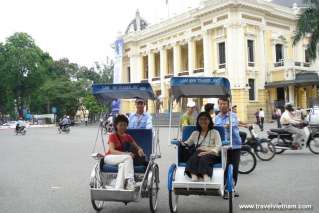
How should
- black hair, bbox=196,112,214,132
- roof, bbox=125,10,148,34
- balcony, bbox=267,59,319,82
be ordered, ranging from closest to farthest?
black hair, bbox=196,112,214,132
balcony, bbox=267,59,319,82
roof, bbox=125,10,148,34

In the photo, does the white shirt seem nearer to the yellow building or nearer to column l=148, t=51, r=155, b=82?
the yellow building

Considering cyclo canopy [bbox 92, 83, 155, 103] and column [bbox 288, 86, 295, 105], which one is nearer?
cyclo canopy [bbox 92, 83, 155, 103]

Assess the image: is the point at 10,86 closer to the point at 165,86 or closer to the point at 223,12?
the point at 165,86

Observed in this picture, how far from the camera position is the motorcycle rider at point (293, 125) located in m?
13.1

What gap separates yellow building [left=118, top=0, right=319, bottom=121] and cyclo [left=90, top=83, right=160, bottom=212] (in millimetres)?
31704

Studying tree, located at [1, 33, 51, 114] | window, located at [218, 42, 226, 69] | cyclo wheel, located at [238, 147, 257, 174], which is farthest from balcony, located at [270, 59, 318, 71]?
tree, located at [1, 33, 51, 114]

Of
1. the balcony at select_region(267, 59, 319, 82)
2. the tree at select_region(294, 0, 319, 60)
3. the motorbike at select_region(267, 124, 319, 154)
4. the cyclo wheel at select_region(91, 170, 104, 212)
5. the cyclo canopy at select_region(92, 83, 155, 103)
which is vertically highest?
the tree at select_region(294, 0, 319, 60)

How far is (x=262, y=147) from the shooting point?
12.2 meters

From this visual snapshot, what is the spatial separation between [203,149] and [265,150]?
625cm

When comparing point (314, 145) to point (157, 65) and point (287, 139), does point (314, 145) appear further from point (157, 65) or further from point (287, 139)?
point (157, 65)

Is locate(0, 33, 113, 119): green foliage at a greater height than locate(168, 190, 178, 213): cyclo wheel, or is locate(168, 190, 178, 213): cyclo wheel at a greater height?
locate(0, 33, 113, 119): green foliage

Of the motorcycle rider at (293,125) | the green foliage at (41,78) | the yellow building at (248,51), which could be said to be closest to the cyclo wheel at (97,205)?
the motorcycle rider at (293,125)

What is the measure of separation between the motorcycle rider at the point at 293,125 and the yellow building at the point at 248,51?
2500 cm

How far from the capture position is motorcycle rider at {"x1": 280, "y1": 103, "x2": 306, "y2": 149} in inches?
515
